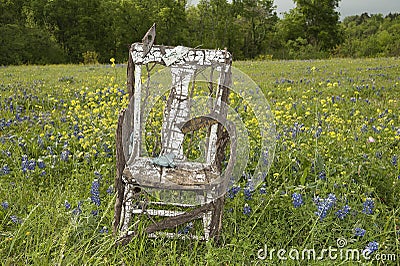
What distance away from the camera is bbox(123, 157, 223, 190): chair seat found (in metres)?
2.60

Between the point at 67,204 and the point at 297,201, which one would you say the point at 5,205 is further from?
the point at 297,201

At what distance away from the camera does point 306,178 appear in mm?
3617

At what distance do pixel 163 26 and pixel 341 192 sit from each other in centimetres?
3293

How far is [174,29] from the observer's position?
116ft

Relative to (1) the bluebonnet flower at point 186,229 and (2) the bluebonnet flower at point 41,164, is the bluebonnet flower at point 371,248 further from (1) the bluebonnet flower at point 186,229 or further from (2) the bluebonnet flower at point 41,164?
(2) the bluebonnet flower at point 41,164

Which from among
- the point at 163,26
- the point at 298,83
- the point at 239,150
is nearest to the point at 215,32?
the point at 163,26

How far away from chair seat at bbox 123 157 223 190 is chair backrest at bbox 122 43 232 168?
10 cm

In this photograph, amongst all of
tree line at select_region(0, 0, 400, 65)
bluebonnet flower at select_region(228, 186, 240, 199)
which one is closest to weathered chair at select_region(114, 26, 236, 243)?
bluebonnet flower at select_region(228, 186, 240, 199)

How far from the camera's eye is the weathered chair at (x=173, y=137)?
261cm

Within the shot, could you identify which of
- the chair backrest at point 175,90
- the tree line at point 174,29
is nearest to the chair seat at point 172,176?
the chair backrest at point 175,90

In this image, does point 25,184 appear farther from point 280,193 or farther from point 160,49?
point 280,193

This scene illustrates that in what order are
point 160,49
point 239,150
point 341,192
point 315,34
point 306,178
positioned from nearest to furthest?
point 160,49 → point 341,192 → point 306,178 → point 239,150 → point 315,34

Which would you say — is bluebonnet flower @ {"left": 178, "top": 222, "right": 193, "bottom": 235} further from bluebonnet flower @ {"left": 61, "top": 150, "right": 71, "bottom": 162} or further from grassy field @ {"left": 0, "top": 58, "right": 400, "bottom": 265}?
bluebonnet flower @ {"left": 61, "top": 150, "right": 71, "bottom": 162}

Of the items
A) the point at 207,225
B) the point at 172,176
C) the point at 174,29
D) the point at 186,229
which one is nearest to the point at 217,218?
the point at 207,225
